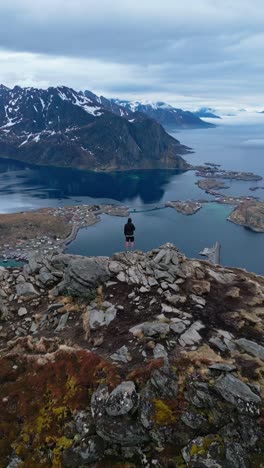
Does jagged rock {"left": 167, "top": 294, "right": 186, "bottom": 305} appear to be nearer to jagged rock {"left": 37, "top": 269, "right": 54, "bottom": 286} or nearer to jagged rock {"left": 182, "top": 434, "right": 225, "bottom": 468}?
jagged rock {"left": 182, "top": 434, "right": 225, "bottom": 468}

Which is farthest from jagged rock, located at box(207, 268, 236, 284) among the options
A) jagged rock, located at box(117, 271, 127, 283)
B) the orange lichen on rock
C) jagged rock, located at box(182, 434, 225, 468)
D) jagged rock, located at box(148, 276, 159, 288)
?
jagged rock, located at box(182, 434, 225, 468)

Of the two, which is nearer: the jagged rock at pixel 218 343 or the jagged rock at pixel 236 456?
the jagged rock at pixel 236 456

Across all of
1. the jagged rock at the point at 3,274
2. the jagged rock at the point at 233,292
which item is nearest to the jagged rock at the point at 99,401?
the jagged rock at the point at 233,292

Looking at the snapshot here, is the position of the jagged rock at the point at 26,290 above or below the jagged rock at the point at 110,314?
below

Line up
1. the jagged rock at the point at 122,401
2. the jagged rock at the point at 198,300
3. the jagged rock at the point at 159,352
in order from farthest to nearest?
the jagged rock at the point at 198,300
the jagged rock at the point at 159,352
the jagged rock at the point at 122,401

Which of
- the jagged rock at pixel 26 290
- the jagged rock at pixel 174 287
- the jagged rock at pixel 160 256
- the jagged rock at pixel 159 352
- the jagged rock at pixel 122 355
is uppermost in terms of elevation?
the jagged rock at pixel 160 256

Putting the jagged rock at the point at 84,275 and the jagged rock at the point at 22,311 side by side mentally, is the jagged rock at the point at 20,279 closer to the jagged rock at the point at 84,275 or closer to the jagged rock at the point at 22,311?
the jagged rock at the point at 22,311

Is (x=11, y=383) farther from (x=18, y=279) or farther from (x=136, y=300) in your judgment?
(x=18, y=279)
